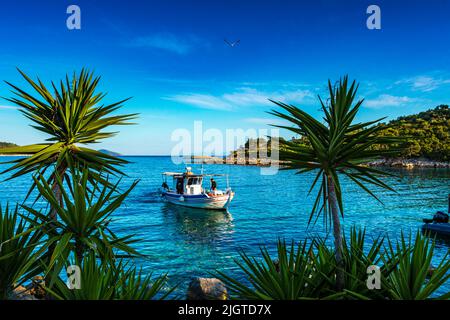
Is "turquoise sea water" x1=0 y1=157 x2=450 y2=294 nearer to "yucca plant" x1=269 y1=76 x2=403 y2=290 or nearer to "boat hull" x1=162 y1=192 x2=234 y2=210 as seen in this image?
"boat hull" x1=162 y1=192 x2=234 y2=210

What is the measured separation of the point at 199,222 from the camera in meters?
37.4

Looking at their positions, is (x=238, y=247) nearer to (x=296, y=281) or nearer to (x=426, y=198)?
(x=296, y=281)

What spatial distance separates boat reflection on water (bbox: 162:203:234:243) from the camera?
1231 inches

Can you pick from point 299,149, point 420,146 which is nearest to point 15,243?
point 299,149

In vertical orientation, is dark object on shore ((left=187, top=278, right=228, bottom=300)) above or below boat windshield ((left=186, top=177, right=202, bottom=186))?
below

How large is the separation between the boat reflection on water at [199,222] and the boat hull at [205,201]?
75 centimetres

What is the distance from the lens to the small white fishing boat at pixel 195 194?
4116 centimetres

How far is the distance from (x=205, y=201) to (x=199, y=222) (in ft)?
15.0

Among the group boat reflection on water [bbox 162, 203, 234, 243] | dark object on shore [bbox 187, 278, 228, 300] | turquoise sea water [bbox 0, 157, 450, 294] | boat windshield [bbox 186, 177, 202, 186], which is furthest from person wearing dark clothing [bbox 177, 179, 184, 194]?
dark object on shore [bbox 187, 278, 228, 300]

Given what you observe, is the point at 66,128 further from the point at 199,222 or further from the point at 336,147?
the point at 199,222

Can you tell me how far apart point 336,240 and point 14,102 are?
7208 mm

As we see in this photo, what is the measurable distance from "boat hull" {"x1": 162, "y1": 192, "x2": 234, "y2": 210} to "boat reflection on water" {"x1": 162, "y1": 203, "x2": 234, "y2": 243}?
755mm

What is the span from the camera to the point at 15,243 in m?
6.07
